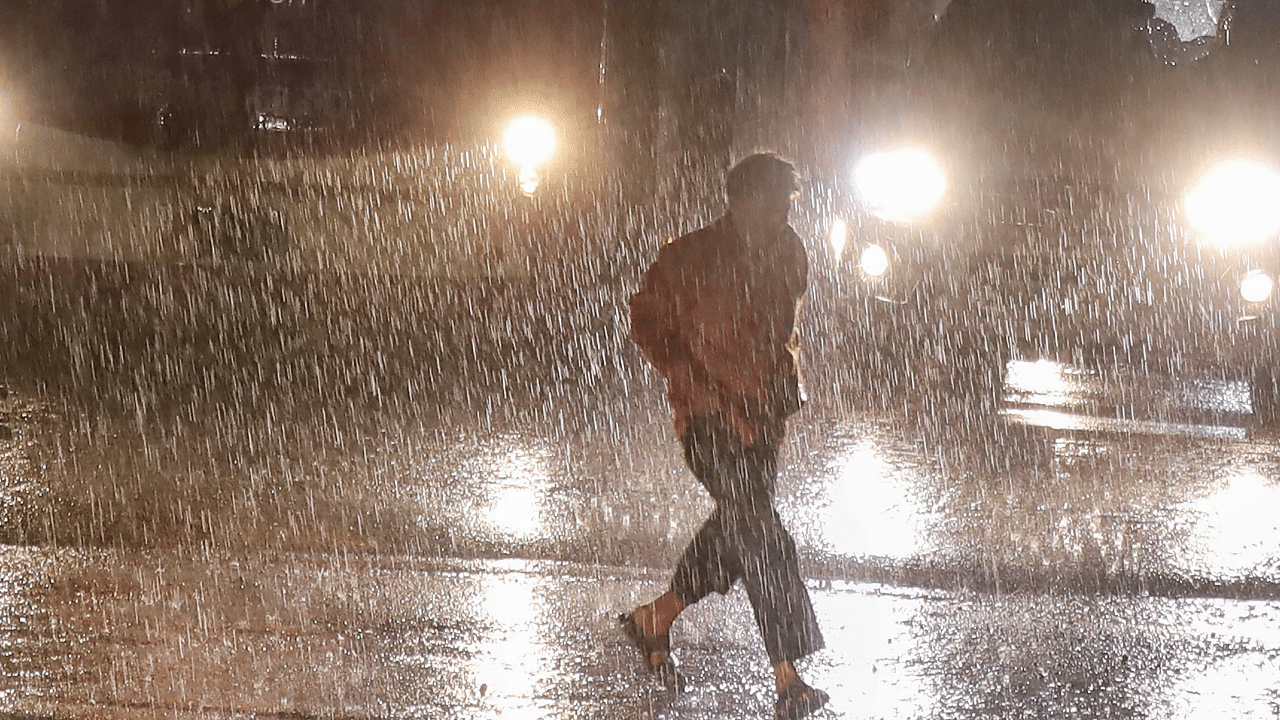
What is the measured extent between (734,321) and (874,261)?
9.17m

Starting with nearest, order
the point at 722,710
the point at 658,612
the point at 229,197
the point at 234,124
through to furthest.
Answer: the point at 722,710 < the point at 658,612 < the point at 229,197 < the point at 234,124

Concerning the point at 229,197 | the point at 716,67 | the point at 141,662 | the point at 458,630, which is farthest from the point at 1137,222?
the point at 141,662

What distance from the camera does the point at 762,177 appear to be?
13.8 ft

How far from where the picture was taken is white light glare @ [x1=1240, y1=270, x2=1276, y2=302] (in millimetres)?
12508

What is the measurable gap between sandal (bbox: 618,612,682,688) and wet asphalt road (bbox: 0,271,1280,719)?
0.08 metres

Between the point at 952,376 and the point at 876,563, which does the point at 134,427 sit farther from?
the point at 952,376

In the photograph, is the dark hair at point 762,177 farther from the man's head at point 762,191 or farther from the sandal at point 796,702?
the sandal at point 796,702

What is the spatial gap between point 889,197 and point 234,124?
10.3 m

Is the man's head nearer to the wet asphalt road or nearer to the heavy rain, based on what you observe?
the heavy rain

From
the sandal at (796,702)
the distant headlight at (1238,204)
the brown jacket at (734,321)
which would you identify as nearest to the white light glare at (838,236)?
the distant headlight at (1238,204)

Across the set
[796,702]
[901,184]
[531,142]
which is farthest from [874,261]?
[796,702]

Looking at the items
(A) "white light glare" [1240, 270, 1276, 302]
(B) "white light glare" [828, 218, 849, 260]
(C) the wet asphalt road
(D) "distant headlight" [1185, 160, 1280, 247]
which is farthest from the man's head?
(A) "white light glare" [1240, 270, 1276, 302]

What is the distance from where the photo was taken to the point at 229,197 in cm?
1609

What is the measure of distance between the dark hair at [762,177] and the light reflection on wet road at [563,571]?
1695 millimetres
